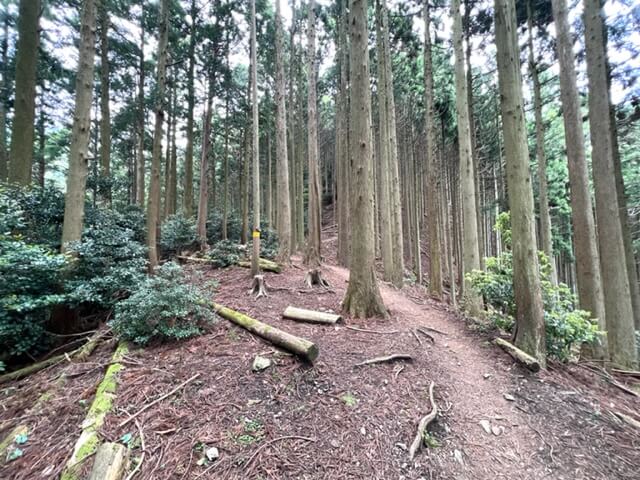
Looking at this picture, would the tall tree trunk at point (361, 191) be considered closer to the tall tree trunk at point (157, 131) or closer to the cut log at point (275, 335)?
the cut log at point (275, 335)

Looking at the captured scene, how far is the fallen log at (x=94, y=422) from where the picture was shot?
6.83 ft

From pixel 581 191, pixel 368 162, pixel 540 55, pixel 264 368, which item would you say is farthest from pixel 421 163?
pixel 264 368

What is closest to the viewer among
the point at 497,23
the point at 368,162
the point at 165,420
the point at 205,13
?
the point at 165,420

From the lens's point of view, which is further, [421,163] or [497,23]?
[421,163]

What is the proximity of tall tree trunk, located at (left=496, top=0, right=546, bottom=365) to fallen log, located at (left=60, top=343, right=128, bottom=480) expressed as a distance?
530 centimetres

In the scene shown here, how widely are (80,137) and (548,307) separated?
903 centimetres

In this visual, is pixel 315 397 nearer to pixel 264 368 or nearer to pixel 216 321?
pixel 264 368

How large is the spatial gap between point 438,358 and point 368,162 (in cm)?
350

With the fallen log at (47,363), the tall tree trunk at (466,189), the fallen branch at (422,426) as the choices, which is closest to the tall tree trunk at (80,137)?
the fallen log at (47,363)

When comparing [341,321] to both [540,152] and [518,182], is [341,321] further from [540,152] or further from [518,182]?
[540,152]

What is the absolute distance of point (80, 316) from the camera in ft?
17.1

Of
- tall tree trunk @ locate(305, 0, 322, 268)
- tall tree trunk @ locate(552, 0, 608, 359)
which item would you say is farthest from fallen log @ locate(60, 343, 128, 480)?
tall tree trunk @ locate(552, 0, 608, 359)

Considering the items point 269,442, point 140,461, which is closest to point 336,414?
point 269,442

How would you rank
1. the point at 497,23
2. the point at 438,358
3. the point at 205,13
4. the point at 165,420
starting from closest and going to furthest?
the point at 165,420 → the point at 438,358 → the point at 497,23 → the point at 205,13
